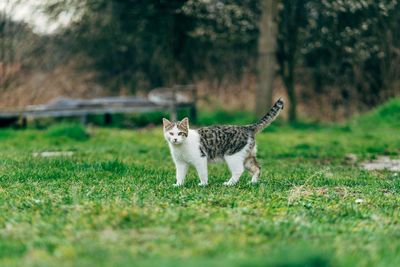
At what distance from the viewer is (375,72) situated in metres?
14.2

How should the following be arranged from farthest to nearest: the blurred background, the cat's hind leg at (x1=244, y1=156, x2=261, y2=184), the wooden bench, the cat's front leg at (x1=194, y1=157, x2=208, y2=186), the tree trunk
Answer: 1. the blurred background
2. the tree trunk
3. the wooden bench
4. the cat's hind leg at (x1=244, y1=156, x2=261, y2=184)
5. the cat's front leg at (x1=194, y1=157, x2=208, y2=186)

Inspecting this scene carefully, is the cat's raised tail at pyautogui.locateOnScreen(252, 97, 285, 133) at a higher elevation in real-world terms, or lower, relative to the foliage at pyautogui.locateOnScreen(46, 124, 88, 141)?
higher

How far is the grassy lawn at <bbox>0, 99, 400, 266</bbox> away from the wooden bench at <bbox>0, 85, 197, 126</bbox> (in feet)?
16.8

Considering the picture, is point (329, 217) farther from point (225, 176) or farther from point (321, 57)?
point (321, 57)

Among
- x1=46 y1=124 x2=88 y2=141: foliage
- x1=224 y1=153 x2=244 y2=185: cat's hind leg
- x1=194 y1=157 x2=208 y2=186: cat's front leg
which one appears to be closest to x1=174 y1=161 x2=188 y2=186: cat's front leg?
x1=194 y1=157 x2=208 y2=186: cat's front leg

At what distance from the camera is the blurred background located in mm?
→ 13164

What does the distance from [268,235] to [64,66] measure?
13482 mm

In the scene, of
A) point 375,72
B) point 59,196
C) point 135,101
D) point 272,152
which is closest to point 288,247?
point 59,196

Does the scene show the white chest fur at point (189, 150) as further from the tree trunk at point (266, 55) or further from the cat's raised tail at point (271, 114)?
the tree trunk at point (266, 55)

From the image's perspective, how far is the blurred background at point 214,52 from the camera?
13164 millimetres

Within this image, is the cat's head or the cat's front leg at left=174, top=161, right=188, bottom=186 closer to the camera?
the cat's head

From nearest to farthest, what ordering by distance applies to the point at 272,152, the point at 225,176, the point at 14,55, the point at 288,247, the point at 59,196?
the point at 288,247 → the point at 59,196 → the point at 225,176 → the point at 272,152 → the point at 14,55

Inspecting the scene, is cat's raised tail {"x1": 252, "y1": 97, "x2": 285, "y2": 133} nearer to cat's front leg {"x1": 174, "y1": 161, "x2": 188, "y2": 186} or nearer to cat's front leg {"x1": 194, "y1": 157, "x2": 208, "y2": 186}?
cat's front leg {"x1": 194, "y1": 157, "x2": 208, "y2": 186}

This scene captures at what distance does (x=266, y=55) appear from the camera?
1270cm
